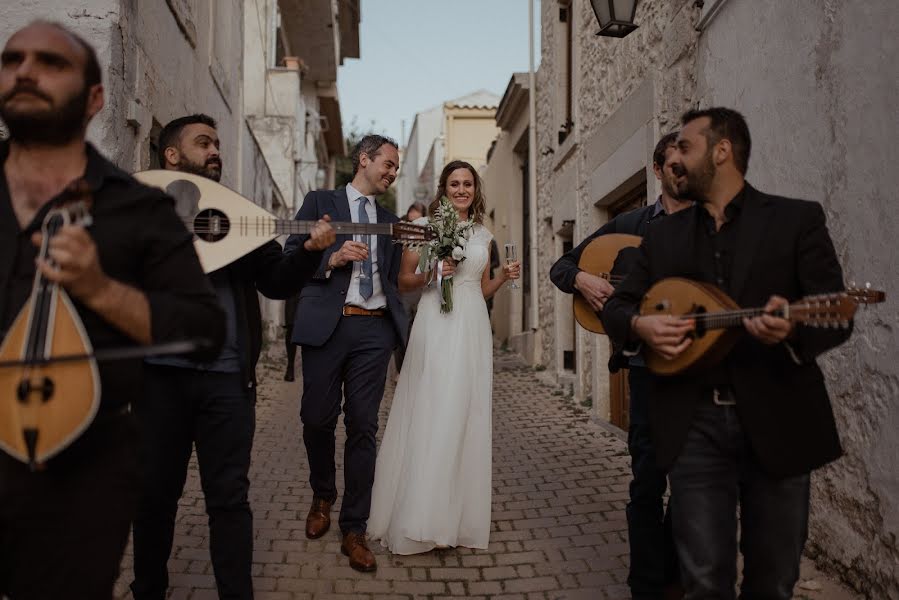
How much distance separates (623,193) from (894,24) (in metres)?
4.79

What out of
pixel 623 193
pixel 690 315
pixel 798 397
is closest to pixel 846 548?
pixel 798 397

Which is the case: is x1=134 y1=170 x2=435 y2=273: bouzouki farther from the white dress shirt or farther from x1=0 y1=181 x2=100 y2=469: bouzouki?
x1=0 y1=181 x2=100 y2=469: bouzouki

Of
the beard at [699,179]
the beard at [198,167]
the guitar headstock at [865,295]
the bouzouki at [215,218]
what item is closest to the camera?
the guitar headstock at [865,295]

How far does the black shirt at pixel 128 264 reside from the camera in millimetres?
1838

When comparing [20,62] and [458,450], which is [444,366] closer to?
[458,450]

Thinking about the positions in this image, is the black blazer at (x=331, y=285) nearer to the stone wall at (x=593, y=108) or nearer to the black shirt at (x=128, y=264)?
the black shirt at (x=128, y=264)

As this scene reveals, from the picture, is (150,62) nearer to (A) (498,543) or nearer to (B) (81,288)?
(A) (498,543)

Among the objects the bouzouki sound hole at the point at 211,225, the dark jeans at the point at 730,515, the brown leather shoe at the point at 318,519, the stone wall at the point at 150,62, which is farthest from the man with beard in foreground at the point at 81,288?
the stone wall at the point at 150,62

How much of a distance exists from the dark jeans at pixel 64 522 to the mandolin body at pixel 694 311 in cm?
168

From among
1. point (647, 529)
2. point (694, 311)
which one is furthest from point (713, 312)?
point (647, 529)

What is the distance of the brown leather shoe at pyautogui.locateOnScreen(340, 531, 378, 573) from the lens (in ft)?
13.7

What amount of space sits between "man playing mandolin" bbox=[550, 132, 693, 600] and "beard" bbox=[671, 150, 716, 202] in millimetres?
545

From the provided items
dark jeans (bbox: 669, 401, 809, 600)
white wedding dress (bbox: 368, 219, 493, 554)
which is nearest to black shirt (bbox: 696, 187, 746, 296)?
dark jeans (bbox: 669, 401, 809, 600)

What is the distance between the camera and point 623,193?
321 inches
